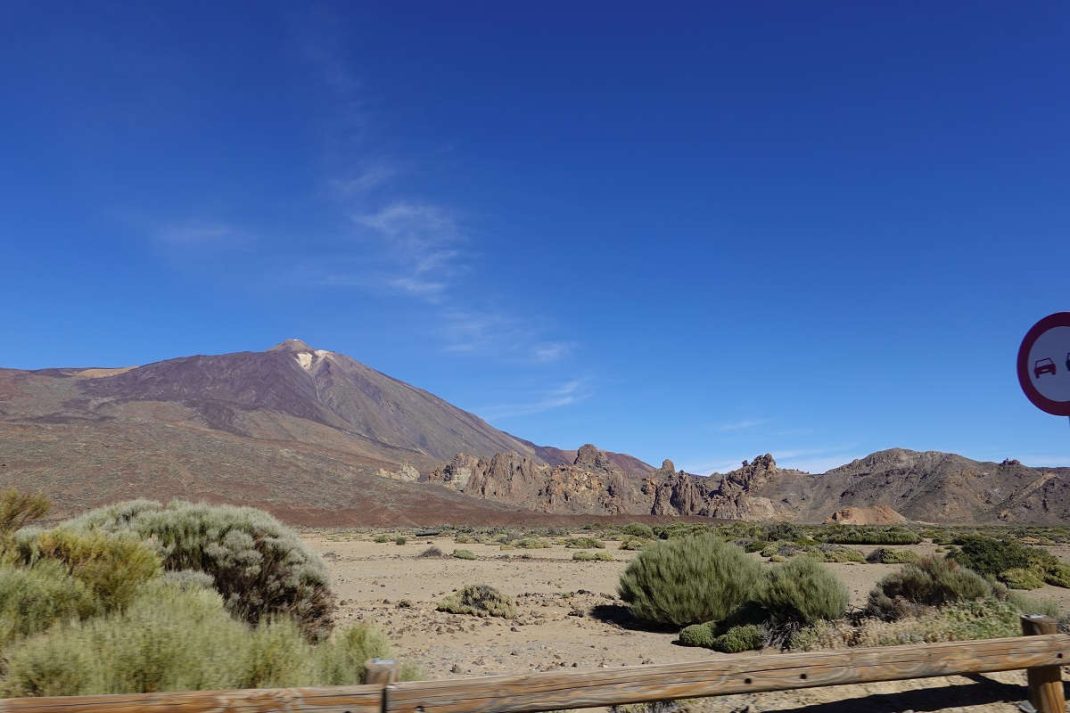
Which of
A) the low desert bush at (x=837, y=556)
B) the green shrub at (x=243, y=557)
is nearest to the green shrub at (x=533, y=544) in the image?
the low desert bush at (x=837, y=556)

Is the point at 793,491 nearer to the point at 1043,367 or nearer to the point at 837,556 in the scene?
the point at 837,556

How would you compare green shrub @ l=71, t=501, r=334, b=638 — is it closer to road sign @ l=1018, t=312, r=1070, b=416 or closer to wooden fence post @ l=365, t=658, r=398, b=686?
wooden fence post @ l=365, t=658, r=398, b=686

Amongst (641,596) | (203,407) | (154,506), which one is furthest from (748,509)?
(203,407)

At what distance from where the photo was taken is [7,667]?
14.3 ft

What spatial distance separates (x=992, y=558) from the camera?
21.3 metres

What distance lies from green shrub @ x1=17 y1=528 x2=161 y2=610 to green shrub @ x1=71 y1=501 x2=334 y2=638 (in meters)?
1.62

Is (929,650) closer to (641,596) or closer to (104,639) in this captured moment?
(104,639)

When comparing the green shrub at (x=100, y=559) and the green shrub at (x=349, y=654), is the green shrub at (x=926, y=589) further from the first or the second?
the green shrub at (x=100, y=559)

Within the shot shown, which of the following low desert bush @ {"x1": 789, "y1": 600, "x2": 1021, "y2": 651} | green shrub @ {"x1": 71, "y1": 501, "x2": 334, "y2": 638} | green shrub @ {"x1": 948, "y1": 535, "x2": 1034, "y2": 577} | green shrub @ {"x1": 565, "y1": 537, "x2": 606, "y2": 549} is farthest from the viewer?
green shrub @ {"x1": 565, "y1": 537, "x2": 606, "y2": 549}

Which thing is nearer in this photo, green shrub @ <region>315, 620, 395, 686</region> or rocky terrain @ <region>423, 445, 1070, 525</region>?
green shrub @ <region>315, 620, 395, 686</region>

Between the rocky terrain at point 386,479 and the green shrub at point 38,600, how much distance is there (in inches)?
1150

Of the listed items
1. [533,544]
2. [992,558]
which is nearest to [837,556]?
[992,558]

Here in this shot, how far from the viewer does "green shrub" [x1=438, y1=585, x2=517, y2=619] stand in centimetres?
1383

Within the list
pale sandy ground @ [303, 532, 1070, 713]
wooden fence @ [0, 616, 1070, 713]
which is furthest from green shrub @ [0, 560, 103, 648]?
pale sandy ground @ [303, 532, 1070, 713]
